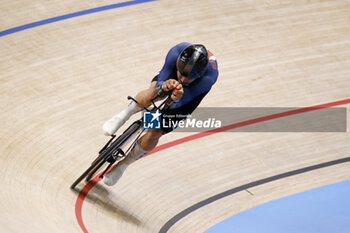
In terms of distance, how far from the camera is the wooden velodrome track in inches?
133

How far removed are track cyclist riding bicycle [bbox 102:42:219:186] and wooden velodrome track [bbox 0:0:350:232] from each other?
57 cm

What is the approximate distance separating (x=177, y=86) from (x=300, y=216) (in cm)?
181

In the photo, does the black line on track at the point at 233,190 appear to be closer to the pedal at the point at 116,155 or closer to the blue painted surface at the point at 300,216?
the blue painted surface at the point at 300,216

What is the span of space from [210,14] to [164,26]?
2.12 ft

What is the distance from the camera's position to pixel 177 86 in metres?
2.51

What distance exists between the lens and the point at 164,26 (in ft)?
16.9

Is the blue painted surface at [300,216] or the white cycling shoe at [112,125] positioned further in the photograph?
the blue painted surface at [300,216]

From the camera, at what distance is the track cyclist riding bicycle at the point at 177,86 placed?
261 centimetres

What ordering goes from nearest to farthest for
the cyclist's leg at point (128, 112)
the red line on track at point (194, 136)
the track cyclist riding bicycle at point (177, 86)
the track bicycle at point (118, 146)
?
the track cyclist riding bicycle at point (177, 86) < the cyclist's leg at point (128, 112) < the track bicycle at point (118, 146) < the red line on track at point (194, 136)

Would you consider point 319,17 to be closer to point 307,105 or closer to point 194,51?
point 307,105

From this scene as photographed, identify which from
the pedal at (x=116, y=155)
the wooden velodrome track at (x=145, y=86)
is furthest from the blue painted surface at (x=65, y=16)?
the pedal at (x=116, y=155)

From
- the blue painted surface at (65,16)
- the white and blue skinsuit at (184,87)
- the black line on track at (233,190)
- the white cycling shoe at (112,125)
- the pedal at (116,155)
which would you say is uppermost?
the blue painted surface at (65,16)

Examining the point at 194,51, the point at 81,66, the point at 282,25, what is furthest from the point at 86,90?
the point at 282,25

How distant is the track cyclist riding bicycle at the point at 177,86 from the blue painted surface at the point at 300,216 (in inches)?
39.3
